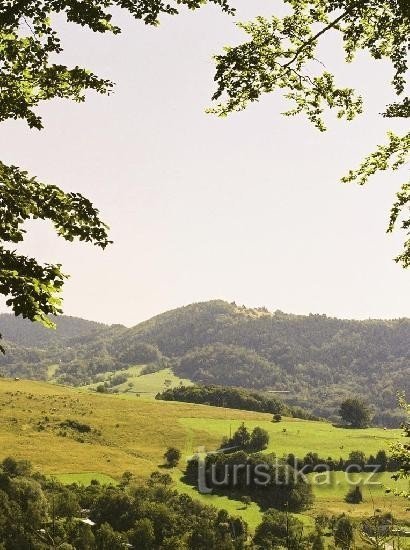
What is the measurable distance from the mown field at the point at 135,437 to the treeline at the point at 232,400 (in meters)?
21.2

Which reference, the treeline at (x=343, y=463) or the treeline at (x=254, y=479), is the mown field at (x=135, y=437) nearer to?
the treeline at (x=343, y=463)

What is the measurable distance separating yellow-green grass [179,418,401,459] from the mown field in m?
0.24

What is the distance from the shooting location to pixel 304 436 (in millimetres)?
131500

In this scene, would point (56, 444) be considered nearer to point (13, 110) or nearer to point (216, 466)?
point (216, 466)

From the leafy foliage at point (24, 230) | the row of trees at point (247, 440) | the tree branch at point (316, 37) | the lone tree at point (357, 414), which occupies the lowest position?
the row of trees at point (247, 440)

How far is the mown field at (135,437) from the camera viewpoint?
97.9 m

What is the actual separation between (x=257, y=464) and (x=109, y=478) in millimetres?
31695

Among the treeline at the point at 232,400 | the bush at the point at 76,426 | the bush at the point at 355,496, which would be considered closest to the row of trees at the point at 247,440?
the bush at the point at 355,496

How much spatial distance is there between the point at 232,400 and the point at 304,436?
61733 millimetres

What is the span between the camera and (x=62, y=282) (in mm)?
8047

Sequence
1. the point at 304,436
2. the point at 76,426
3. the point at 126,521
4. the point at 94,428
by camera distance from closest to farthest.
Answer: the point at 126,521 → the point at 76,426 → the point at 94,428 → the point at 304,436

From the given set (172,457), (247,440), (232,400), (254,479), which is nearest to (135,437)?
(172,457)

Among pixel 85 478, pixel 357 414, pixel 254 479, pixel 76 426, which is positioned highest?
pixel 357 414

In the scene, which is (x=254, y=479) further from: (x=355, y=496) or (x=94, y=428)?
(x=94, y=428)
